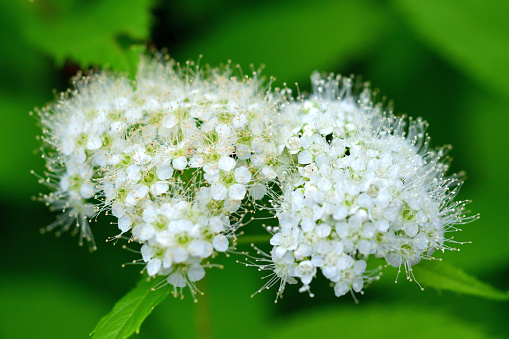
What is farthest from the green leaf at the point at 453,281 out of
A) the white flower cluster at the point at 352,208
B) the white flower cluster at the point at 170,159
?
the white flower cluster at the point at 170,159

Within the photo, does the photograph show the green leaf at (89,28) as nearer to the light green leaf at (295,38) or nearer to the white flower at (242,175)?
the light green leaf at (295,38)

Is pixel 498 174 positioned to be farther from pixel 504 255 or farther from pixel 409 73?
pixel 409 73

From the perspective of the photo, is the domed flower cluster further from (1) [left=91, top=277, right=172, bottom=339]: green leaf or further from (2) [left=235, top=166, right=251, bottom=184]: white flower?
(1) [left=91, top=277, right=172, bottom=339]: green leaf

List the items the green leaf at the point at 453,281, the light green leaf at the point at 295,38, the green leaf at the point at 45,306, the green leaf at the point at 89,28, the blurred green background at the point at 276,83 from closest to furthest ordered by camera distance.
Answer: the green leaf at the point at 453,281, the green leaf at the point at 89,28, the blurred green background at the point at 276,83, the green leaf at the point at 45,306, the light green leaf at the point at 295,38

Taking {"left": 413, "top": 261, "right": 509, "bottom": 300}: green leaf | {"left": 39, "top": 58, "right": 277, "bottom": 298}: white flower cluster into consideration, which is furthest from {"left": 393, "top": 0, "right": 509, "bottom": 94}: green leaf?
{"left": 413, "top": 261, "right": 509, "bottom": 300}: green leaf

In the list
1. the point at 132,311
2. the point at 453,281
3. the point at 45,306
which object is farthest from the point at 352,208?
the point at 45,306

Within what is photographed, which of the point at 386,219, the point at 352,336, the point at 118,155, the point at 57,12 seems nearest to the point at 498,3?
the point at 386,219

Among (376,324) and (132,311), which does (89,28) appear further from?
(376,324)

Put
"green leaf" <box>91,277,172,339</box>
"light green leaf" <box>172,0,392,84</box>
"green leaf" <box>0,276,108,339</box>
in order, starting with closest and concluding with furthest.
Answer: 1. "green leaf" <box>91,277,172,339</box>
2. "green leaf" <box>0,276,108,339</box>
3. "light green leaf" <box>172,0,392,84</box>
